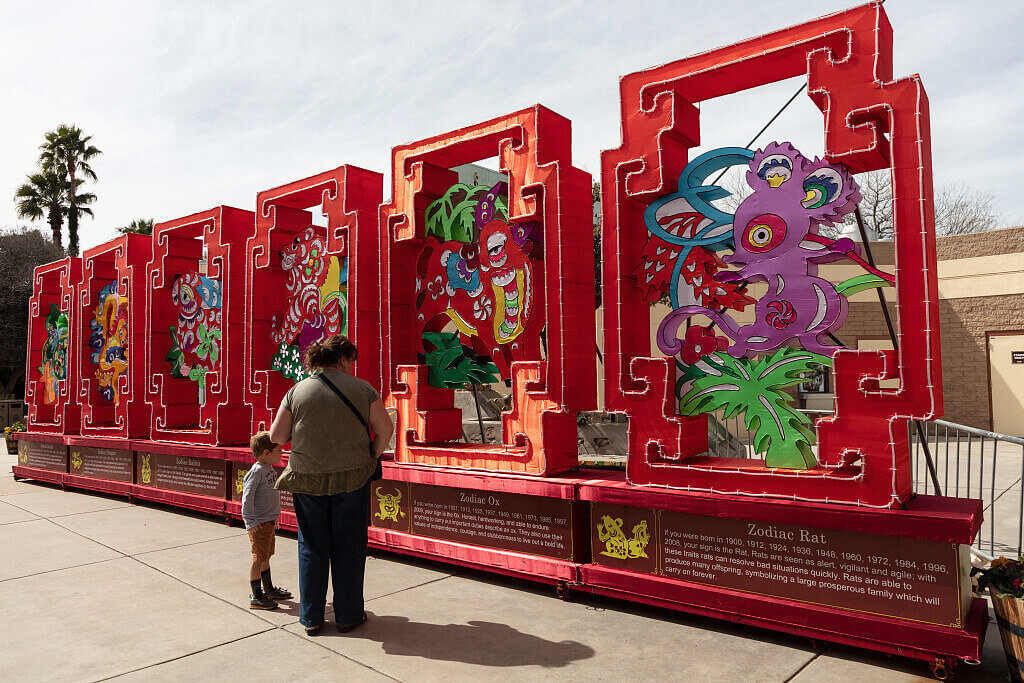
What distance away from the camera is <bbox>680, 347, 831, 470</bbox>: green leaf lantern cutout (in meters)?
4.75

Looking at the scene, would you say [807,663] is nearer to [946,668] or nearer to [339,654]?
[946,668]

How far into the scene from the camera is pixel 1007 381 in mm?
20141

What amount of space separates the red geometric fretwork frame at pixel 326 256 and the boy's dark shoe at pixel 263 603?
2.62m

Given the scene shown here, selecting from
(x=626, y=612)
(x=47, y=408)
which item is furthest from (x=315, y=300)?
(x=47, y=408)

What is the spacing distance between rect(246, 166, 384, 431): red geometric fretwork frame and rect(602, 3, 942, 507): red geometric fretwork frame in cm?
295

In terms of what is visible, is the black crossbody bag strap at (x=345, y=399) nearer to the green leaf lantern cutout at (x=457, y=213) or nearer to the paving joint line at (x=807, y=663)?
the green leaf lantern cutout at (x=457, y=213)

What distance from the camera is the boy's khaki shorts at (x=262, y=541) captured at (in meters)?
5.42

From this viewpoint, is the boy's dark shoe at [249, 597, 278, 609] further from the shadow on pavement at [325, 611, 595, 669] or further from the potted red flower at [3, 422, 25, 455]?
the potted red flower at [3, 422, 25, 455]

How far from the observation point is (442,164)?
705 cm

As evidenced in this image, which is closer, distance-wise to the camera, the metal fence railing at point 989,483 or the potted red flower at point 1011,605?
the potted red flower at point 1011,605

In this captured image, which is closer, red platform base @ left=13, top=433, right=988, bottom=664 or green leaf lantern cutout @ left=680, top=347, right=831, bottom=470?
red platform base @ left=13, top=433, right=988, bottom=664

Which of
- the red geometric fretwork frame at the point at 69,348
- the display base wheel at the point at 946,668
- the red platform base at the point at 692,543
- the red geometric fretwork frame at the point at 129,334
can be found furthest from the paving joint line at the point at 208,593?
the red geometric fretwork frame at the point at 69,348

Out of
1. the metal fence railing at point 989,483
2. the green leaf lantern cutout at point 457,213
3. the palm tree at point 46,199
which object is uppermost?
the palm tree at point 46,199

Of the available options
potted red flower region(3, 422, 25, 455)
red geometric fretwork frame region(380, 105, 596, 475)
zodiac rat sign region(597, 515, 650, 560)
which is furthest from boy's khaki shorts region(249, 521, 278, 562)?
potted red flower region(3, 422, 25, 455)
